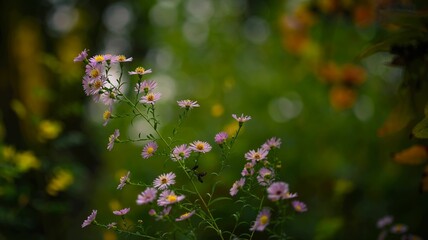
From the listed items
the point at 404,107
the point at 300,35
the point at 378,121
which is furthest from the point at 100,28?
the point at 404,107

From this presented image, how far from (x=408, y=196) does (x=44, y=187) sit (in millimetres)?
1629

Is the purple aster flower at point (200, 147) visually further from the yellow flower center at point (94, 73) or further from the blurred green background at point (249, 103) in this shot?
the blurred green background at point (249, 103)

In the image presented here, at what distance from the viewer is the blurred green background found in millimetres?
1942

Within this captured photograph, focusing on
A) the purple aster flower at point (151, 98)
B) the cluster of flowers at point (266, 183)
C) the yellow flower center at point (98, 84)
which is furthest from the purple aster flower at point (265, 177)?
the yellow flower center at point (98, 84)

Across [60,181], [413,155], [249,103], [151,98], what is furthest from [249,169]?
[249,103]

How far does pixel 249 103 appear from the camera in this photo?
12.0ft

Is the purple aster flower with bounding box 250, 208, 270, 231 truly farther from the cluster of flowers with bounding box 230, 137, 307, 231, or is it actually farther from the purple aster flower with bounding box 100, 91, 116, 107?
the purple aster flower with bounding box 100, 91, 116, 107

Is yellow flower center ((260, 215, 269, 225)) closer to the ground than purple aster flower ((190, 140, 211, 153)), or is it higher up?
closer to the ground

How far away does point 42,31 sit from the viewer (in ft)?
15.0

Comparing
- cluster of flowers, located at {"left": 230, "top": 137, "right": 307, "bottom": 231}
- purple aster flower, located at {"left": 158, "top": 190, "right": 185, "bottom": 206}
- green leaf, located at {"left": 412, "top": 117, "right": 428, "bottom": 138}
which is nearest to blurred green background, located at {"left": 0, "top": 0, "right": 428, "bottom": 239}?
green leaf, located at {"left": 412, "top": 117, "right": 428, "bottom": 138}

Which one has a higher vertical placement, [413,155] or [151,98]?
[151,98]

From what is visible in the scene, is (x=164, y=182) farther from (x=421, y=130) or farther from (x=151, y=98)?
(x=421, y=130)

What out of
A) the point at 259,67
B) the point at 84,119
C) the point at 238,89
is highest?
the point at 238,89

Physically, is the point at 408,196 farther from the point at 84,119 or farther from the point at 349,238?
the point at 84,119
